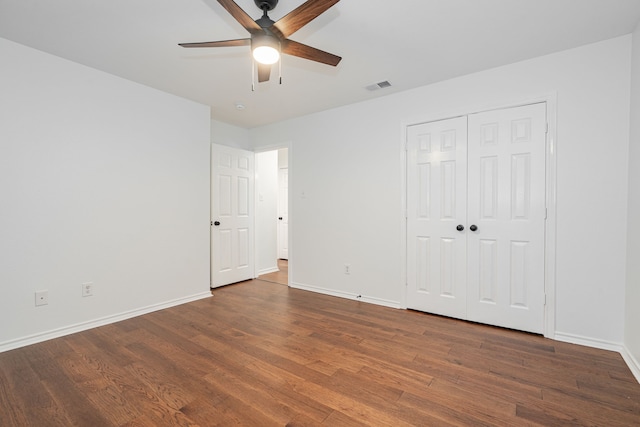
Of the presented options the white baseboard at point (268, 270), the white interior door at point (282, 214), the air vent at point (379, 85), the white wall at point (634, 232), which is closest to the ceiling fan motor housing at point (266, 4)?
the air vent at point (379, 85)

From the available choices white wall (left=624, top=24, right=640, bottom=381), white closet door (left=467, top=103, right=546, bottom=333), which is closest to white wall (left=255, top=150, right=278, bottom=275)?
white closet door (left=467, top=103, right=546, bottom=333)

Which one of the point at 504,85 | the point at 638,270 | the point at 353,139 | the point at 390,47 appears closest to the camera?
the point at 638,270

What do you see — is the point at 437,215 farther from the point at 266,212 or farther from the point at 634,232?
the point at 266,212

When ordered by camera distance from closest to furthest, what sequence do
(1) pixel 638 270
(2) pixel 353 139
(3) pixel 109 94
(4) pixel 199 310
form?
(1) pixel 638 270 < (3) pixel 109 94 < (4) pixel 199 310 < (2) pixel 353 139

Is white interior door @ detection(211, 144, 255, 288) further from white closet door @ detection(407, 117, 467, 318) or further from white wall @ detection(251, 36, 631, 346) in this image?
white closet door @ detection(407, 117, 467, 318)

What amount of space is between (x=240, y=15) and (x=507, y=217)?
110 inches

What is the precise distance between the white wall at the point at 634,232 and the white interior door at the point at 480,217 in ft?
1.77

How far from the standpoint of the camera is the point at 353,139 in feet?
12.4

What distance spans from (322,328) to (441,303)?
1354mm

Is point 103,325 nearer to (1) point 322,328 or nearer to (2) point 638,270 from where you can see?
(1) point 322,328

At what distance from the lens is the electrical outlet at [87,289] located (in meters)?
2.81

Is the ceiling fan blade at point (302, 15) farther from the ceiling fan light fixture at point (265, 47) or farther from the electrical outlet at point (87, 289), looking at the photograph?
the electrical outlet at point (87, 289)

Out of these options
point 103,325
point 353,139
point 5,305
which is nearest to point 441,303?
point 353,139

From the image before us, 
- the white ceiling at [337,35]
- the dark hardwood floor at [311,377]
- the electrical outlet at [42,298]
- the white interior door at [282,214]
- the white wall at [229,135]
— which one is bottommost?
the dark hardwood floor at [311,377]
